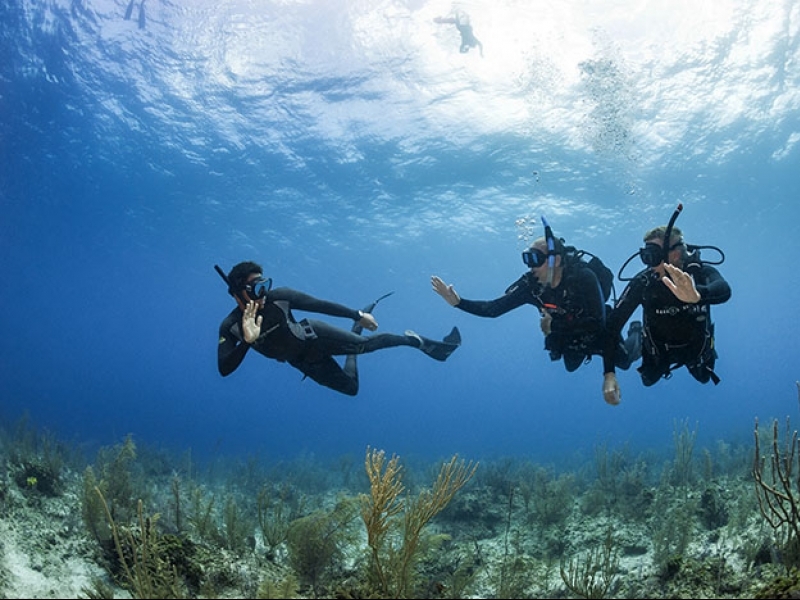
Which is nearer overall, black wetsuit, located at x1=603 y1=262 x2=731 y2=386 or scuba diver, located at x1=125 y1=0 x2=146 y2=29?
black wetsuit, located at x1=603 y1=262 x2=731 y2=386

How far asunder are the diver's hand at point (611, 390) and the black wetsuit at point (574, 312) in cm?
61

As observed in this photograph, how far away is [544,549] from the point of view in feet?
25.1

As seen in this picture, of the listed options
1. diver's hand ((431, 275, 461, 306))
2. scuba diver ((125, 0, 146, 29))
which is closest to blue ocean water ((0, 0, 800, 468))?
scuba diver ((125, 0, 146, 29))

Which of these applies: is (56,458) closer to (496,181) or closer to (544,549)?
(544,549)

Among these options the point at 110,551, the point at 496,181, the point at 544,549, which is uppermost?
the point at 496,181

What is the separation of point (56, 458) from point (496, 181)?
66.7 ft

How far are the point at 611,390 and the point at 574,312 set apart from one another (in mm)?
1477

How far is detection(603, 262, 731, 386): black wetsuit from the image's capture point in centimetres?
610

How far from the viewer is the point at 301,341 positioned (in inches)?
280

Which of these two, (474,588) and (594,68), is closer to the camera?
(474,588)

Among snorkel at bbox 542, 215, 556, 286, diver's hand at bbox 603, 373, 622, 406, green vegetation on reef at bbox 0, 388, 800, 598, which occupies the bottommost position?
green vegetation on reef at bbox 0, 388, 800, 598

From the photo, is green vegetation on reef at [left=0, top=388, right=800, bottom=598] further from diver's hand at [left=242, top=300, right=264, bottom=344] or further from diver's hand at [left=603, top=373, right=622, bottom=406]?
diver's hand at [left=242, top=300, right=264, bottom=344]

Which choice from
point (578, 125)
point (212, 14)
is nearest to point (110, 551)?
point (212, 14)

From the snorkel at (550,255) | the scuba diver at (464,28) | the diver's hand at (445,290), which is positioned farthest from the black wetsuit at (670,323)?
the scuba diver at (464,28)
